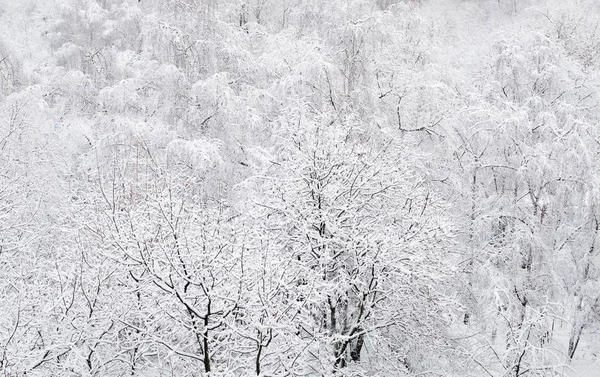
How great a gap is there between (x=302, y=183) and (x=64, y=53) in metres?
10.2

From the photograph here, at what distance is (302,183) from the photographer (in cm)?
1046

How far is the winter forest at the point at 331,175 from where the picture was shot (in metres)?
9.24

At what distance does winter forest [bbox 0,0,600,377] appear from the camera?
9.24 m

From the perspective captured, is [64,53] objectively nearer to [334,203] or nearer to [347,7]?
[347,7]

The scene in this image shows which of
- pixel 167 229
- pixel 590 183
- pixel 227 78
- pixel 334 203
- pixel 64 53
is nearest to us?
pixel 167 229

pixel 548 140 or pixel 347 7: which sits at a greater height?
pixel 347 7

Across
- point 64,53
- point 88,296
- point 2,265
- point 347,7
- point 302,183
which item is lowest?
point 2,265

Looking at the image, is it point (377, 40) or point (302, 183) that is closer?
point (302, 183)

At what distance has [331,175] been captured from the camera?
1046 centimetres

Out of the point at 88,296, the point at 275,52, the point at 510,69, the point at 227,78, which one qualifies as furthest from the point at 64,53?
the point at 510,69

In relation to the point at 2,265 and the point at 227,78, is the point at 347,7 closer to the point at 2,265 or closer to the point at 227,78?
the point at 227,78

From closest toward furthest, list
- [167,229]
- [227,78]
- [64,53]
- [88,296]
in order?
[167,229], [88,296], [227,78], [64,53]

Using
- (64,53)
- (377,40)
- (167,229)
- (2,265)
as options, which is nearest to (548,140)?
(377,40)

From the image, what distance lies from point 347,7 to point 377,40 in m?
1.44
